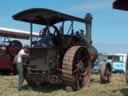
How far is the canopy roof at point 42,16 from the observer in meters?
11.9

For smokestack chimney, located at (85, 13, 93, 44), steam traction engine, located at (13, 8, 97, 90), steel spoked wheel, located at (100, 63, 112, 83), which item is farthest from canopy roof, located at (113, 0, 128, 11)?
steel spoked wheel, located at (100, 63, 112, 83)

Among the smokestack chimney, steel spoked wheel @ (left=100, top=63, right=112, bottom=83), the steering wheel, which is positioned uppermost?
the smokestack chimney

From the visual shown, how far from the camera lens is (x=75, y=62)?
12.2 meters

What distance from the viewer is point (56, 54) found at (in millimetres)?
12172

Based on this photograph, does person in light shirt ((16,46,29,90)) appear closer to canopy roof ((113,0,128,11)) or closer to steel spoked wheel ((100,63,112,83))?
steel spoked wheel ((100,63,112,83))

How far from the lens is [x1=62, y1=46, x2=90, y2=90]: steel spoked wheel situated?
38.3 ft

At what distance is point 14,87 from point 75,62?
2587mm

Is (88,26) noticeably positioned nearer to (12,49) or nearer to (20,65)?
(20,65)

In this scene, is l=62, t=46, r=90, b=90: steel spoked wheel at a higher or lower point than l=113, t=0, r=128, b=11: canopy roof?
lower

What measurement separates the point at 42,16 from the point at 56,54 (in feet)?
4.62

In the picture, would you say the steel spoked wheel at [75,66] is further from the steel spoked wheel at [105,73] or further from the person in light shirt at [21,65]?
the person in light shirt at [21,65]

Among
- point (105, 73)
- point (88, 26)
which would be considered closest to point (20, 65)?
point (88, 26)

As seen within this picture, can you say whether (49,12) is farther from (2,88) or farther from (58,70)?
(2,88)

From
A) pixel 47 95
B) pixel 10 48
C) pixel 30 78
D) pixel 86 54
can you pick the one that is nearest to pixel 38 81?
pixel 30 78
